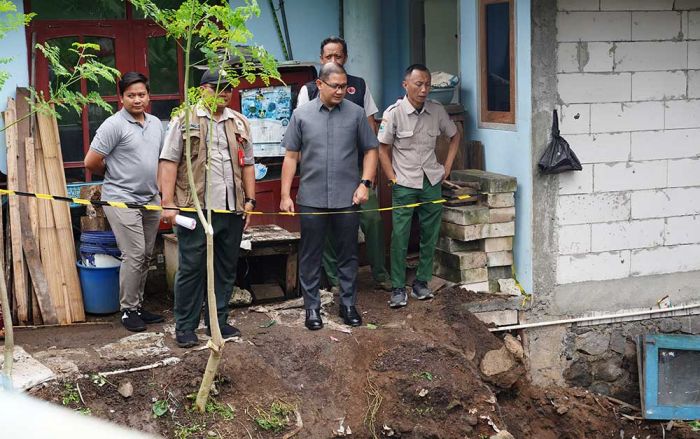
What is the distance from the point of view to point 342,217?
739 centimetres

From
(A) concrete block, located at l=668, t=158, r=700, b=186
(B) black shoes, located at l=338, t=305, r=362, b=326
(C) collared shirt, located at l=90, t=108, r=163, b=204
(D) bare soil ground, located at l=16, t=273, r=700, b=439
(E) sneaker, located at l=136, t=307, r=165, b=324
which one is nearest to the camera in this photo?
(D) bare soil ground, located at l=16, t=273, r=700, b=439

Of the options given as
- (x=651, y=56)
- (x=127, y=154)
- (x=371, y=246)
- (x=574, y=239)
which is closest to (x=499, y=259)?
(x=574, y=239)

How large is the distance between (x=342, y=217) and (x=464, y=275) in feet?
5.15

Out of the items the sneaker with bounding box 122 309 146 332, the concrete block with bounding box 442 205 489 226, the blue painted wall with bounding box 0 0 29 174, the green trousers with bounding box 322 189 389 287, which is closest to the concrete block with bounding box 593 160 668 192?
the concrete block with bounding box 442 205 489 226

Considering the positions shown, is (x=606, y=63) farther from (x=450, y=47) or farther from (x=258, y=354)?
(x=258, y=354)

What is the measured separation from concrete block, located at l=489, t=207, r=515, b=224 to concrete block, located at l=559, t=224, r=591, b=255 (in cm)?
47

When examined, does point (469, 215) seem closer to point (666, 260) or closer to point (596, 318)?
point (596, 318)

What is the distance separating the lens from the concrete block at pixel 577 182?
829 centimetres

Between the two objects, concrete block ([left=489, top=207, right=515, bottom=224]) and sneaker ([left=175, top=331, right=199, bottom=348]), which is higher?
concrete block ([left=489, top=207, right=515, bottom=224])

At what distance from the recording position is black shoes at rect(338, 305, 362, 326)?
757 centimetres

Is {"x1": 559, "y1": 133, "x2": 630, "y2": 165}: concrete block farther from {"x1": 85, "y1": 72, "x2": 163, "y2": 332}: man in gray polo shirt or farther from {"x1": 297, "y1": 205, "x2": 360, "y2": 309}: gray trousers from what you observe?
{"x1": 85, "y1": 72, "x2": 163, "y2": 332}: man in gray polo shirt

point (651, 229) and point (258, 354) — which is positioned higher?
point (651, 229)

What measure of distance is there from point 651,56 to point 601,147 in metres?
0.99

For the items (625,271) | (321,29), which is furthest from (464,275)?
(321,29)
